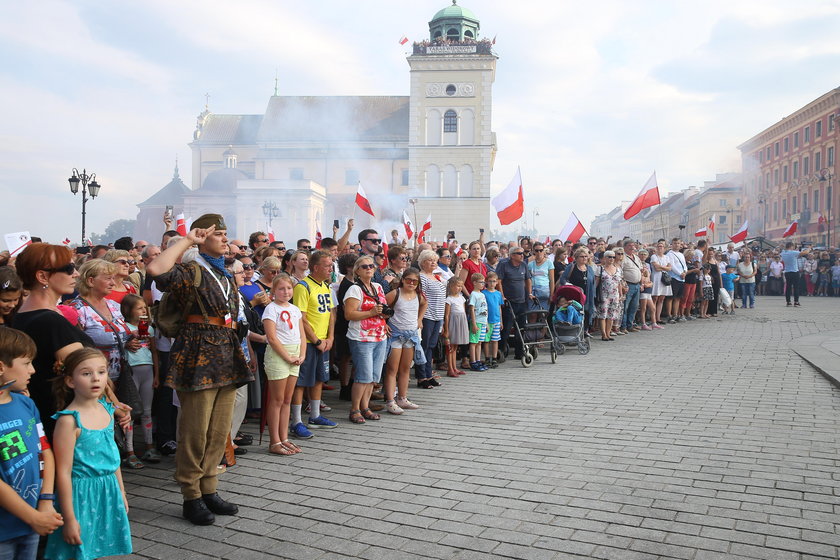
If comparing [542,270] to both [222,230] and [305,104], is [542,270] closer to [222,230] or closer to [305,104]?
[222,230]

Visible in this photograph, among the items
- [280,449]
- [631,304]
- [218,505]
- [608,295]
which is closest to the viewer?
[218,505]

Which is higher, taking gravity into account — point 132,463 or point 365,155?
point 365,155

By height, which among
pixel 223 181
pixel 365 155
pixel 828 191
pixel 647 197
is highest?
pixel 365 155

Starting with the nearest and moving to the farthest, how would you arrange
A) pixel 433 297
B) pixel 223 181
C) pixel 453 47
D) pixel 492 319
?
pixel 433 297
pixel 492 319
pixel 453 47
pixel 223 181

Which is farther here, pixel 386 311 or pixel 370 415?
pixel 370 415

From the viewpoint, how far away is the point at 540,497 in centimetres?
480

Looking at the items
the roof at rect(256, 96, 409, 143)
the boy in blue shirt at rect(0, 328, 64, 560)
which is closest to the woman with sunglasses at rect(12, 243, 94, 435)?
the boy in blue shirt at rect(0, 328, 64, 560)

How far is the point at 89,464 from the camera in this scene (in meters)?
3.39

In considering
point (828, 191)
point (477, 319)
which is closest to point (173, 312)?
point (477, 319)

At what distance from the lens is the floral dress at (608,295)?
46.6 ft

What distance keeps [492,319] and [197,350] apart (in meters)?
7.19

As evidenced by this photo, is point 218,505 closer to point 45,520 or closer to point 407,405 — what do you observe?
point 45,520

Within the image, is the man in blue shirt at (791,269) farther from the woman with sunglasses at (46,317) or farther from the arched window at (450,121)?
the arched window at (450,121)

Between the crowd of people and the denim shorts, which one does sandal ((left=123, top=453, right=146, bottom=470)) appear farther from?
the denim shorts
